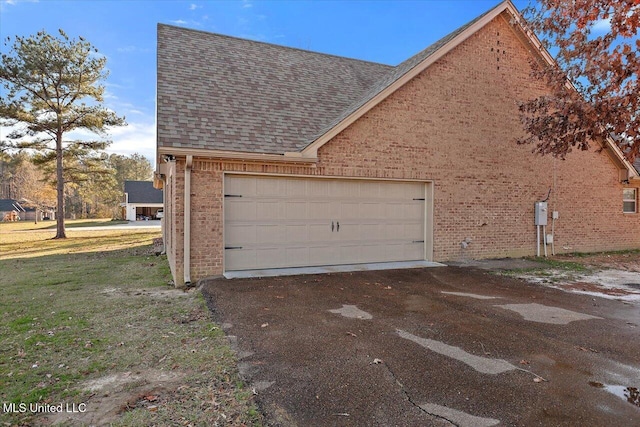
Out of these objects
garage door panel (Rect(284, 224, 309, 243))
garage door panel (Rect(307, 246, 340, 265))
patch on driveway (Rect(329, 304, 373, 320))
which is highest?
garage door panel (Rect(284, 224, 309, 243))

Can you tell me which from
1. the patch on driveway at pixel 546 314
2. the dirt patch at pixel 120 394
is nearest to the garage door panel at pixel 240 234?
the dirt patch at pixel 120 394

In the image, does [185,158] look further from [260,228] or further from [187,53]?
[187,53]

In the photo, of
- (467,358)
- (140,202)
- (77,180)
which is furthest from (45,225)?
(467,358)

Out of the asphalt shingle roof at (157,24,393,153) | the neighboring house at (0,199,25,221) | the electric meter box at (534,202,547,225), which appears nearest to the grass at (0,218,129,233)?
the neighboring house at (0,199,25,221)

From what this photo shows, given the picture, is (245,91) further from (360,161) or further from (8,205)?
(8,205)

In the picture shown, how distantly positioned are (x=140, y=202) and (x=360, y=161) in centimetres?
4902

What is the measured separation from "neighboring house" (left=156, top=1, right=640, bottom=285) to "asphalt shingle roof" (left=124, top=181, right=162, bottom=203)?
4499 cm

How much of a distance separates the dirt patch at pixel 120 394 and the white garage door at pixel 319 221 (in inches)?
182

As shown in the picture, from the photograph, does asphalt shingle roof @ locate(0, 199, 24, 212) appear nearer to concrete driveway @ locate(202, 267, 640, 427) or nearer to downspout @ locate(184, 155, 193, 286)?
downspout @ locate(184, 155, 193, 286)

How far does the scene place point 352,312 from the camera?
18.1 ft

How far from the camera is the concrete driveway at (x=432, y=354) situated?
113 inches

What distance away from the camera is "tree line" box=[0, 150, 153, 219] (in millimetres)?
23812

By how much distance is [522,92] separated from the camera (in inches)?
428

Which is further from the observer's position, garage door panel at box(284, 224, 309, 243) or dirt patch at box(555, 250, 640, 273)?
dirt patch at box(555, 250, 640, 273)
